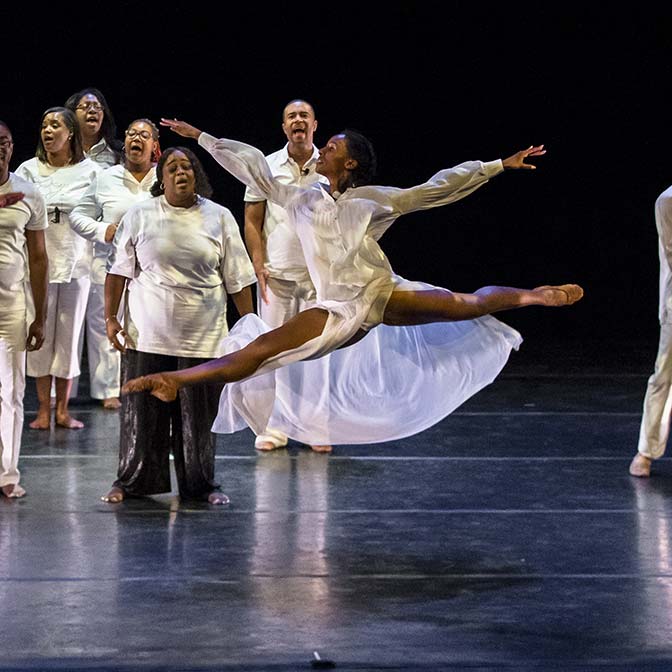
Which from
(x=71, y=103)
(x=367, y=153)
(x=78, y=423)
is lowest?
(x=78, y=423)

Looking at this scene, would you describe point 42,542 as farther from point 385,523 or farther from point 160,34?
point 160,34

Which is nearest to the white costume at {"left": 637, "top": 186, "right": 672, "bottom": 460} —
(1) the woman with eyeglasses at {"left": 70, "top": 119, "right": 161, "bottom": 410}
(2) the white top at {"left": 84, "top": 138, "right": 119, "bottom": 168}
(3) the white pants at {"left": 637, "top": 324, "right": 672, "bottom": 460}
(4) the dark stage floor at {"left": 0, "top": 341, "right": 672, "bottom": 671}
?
(3) the white pants at {"left": 637, "top": 324, "right": 672, "bottom": 460}

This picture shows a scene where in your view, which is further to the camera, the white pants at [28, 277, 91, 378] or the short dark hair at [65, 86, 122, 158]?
the short dark hair at [65, 86, 122, 158]

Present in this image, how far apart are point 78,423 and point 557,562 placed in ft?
10.3

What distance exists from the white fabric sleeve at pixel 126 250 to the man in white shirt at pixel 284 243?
109 centimetres

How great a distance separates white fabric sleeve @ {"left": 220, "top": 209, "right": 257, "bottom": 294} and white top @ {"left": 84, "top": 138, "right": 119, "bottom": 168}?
1916mm

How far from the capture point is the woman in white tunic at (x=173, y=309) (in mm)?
5418

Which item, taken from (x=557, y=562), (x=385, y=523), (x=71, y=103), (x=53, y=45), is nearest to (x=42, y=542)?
(x=385, y=523)

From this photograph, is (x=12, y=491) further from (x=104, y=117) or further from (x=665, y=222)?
(x=665, y=222)

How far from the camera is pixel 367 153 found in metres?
5.15

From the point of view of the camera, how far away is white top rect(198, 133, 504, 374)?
482cm

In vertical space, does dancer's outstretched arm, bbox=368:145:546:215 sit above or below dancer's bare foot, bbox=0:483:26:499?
above

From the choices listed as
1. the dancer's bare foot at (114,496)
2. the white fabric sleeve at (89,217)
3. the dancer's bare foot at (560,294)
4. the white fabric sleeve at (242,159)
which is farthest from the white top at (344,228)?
the white fabric sleeve at (89,217)

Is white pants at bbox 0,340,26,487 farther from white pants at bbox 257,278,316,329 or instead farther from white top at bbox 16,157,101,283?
white top at bbox 16,157,101,283
